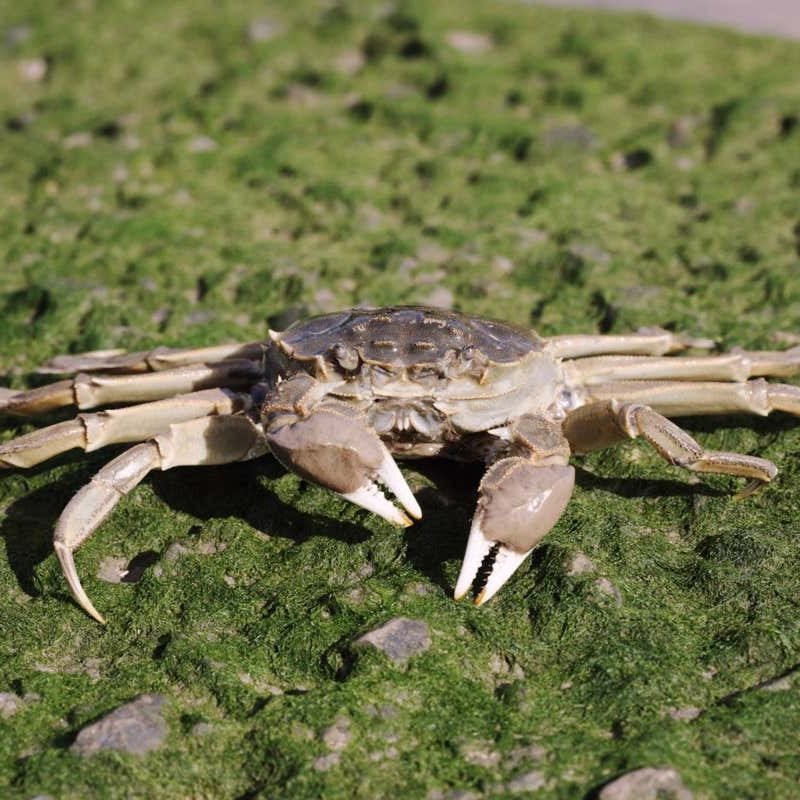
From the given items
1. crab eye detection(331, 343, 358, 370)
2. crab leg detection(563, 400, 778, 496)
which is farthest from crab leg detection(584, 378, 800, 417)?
crab eye detection(331, 343, 358, 370)

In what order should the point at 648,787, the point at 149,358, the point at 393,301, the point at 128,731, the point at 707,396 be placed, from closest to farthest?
the point at 648,787 < the point at 128,731 < the point at 707,396 < the point at 149,358 < the point at 393,301

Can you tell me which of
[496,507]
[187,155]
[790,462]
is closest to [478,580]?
[496,507]

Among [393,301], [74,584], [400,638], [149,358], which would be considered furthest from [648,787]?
[393,301]

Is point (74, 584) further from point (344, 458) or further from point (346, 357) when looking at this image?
point (346, 357)

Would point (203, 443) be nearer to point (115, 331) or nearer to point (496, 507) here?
point (496, 507)

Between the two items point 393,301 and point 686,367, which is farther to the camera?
point 393,301

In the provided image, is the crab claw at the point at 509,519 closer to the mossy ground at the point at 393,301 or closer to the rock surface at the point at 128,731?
the mossy ground at the point at 393,301
